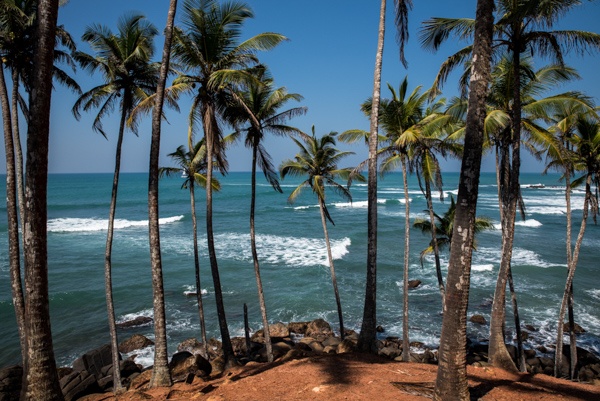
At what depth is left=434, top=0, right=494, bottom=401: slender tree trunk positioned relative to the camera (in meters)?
5.48

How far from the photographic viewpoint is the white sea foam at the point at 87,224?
43312mm

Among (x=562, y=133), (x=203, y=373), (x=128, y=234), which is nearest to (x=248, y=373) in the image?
(x=203, y=373)

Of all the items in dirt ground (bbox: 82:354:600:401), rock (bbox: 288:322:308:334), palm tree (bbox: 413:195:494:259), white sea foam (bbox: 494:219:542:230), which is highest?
palm tree (bbox: 413:195:494:259)

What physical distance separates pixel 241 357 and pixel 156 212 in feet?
32.2

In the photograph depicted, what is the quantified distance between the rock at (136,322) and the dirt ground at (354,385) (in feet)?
35.3

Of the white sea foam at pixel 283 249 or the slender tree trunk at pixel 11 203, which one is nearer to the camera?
the slender tree trunk at pixel 11 203

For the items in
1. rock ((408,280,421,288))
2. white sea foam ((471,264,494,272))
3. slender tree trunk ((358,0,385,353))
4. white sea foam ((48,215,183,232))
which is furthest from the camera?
white sea foam ((48,215,183,232))

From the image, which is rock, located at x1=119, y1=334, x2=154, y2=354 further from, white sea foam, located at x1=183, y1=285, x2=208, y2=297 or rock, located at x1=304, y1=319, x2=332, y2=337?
rock, located at x1=304, y1=319, x2=332, y2=337

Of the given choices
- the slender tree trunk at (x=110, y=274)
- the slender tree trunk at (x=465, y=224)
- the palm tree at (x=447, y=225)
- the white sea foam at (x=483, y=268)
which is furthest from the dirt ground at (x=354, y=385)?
the white sea foam at (x=483, y=268)

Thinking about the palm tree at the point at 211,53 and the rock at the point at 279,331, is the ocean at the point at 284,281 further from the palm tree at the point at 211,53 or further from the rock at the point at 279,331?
the palm tree at the point at 211,53

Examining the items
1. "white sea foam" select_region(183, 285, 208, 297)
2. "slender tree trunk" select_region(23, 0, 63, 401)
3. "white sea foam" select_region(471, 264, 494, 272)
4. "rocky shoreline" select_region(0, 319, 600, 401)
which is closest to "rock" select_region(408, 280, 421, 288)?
"white sea foam" select_region(471, 264, 494, 272)

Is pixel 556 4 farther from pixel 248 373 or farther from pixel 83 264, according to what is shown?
pixel 83 264

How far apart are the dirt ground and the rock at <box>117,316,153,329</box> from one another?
35.3 feet

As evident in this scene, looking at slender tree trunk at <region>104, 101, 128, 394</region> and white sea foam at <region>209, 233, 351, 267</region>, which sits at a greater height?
slender tree trunk at <region>104, 101, 128, 394</region>
